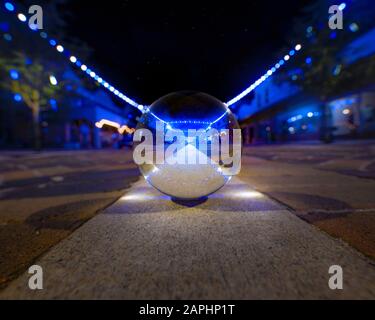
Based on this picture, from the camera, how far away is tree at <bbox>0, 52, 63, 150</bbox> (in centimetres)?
2194

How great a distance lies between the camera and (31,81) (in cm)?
2306

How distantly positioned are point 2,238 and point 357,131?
3259 centimetres

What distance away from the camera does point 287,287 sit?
1679mm

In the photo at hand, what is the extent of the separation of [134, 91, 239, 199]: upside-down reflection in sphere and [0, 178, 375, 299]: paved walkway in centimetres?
47

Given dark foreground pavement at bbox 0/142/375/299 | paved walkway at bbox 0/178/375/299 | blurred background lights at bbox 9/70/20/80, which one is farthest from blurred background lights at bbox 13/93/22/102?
paved walkway at bbox 0/178/375/299

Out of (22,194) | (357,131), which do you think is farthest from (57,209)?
(357,131)

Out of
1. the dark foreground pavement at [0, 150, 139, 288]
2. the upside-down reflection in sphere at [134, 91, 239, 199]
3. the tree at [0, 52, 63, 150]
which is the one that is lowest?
the dark foreground pavement at [0, 150, 139, 288]

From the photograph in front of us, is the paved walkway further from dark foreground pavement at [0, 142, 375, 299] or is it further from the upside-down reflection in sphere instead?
the upside-down reflection in sphere

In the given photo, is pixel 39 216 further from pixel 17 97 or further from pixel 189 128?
pixel 17 97

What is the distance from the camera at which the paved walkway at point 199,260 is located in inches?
65.7

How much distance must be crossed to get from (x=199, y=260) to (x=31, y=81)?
1064 inches

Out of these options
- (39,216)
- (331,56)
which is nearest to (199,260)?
(39,216)
